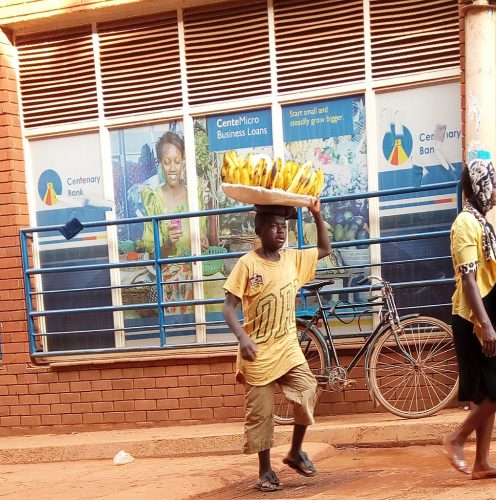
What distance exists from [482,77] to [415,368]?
2.35 metres

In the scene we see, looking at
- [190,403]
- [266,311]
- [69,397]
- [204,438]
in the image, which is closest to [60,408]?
[69,397]

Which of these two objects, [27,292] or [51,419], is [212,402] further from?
[27,292]

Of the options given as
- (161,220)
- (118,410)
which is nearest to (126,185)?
(161,220)

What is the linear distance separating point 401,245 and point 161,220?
2.21 meters

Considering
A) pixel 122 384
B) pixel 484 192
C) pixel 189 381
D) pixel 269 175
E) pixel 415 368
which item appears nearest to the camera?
pixel 484 192

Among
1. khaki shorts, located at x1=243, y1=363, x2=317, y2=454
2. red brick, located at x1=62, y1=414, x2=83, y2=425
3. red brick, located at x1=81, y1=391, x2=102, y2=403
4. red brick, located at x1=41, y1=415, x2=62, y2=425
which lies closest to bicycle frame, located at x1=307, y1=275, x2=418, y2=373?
khaki shorts, located at x1=243, y1=363, x2=317, y2=454

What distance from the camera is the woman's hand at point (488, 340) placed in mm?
4081

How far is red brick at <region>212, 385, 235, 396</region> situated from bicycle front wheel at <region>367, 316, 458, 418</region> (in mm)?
1293

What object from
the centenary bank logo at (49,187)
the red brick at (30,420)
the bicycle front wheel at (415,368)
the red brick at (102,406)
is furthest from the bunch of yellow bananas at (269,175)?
the red brick at (30,420)

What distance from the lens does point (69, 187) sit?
7.46 m

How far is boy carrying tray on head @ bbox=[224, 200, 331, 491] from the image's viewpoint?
4516mm

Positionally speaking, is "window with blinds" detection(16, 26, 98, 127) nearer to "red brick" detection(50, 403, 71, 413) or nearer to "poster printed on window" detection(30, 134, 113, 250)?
"poster printed on window" detection(30, 134, 113, 250)

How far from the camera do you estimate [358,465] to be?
5.27 m

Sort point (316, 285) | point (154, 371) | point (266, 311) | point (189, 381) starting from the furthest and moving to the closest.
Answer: point (154, 371), point (189, 381), point (316, 285), point (266, 311)
